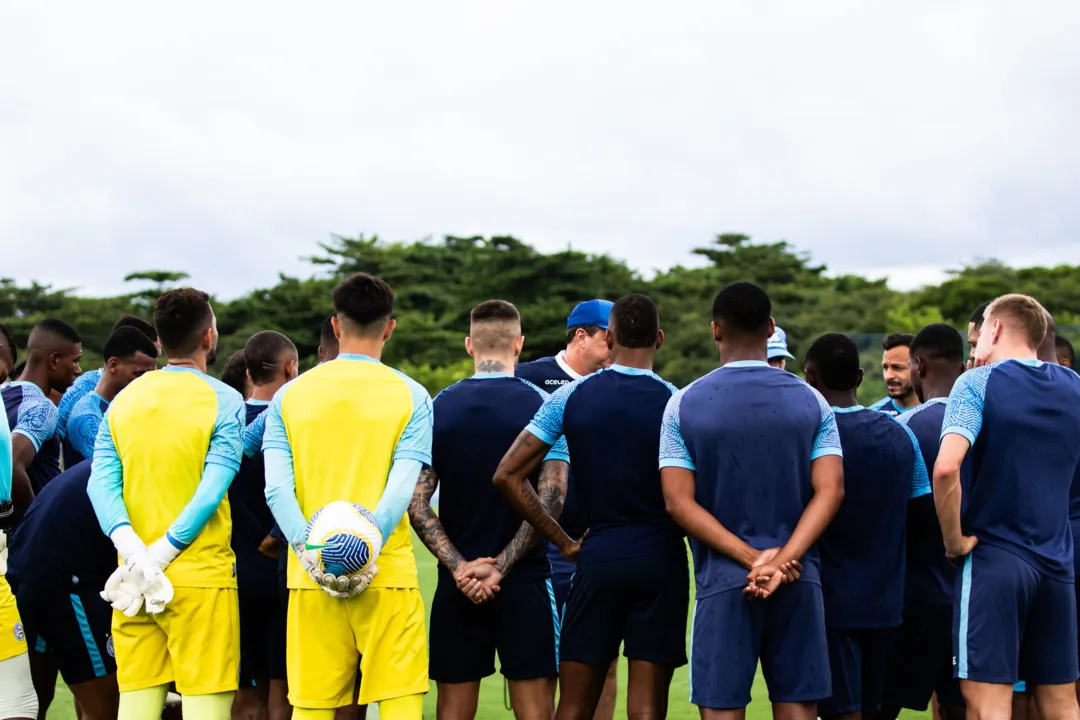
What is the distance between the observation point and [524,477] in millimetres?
5195

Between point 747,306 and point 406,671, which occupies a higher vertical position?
point 747,306

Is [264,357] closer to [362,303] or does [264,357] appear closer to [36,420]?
[36,420]

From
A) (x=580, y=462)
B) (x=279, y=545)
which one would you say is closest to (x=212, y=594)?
(x=279, y=545)

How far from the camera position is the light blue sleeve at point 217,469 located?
4.91 metres

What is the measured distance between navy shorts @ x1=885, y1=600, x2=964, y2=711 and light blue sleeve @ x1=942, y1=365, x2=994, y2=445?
0.99 meters

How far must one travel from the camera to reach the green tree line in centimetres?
3853

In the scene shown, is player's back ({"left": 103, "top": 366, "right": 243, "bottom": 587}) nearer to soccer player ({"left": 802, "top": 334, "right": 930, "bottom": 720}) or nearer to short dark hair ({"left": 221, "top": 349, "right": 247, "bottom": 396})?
short dark hair ({"left": 221, "top": 349, "right": 247, "bottom": 396})

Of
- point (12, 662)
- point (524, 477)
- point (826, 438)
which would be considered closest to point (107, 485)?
point (12, 662)

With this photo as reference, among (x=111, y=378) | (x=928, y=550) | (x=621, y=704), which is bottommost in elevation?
(x=621, y=704)

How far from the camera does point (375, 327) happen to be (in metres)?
5.06

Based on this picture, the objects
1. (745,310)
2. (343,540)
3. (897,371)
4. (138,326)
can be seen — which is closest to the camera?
(343,540)

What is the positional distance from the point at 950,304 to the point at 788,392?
4301 centimetres

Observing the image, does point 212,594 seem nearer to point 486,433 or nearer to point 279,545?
point 279,545

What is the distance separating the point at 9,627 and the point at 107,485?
753mm
